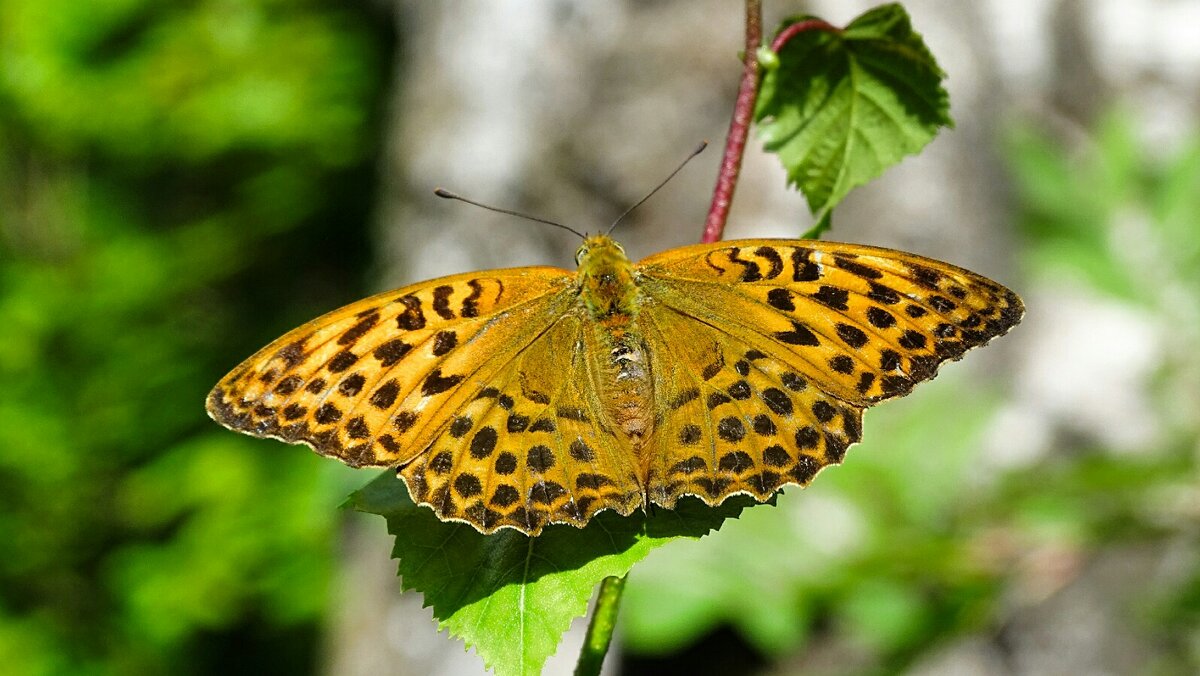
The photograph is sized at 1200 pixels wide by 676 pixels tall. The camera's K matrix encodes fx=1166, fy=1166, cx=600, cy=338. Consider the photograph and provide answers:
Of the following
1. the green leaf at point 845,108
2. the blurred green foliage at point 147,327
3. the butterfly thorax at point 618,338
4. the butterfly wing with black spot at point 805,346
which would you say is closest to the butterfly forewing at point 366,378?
the butterfly thorax at point 618,338

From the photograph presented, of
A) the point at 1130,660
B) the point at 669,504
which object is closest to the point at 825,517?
the point at 669,504

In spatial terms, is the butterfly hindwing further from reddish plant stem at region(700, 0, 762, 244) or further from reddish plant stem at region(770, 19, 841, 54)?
reddish plant stem at region(770, 19, 841, 54)

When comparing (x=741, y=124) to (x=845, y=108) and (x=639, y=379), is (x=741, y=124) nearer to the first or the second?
(x=845, y=108)

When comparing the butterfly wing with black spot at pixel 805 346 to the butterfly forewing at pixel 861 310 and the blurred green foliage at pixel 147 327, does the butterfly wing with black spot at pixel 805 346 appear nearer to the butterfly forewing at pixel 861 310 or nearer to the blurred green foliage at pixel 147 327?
the butterfly forewing at pixel 861 310

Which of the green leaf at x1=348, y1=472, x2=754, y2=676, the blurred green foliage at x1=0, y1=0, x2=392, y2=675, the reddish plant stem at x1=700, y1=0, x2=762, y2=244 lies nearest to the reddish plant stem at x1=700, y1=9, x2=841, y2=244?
the reddish plant stem at x1=700, y1=0, x2=762, y2=244

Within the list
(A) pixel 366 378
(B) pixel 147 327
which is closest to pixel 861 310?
(A) pixel 366 378

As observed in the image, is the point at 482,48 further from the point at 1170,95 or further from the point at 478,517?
the point at 478,517
